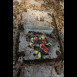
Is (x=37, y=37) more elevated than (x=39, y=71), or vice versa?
(x=37, y=37)

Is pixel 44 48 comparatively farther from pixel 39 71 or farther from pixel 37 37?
pixel 39 71

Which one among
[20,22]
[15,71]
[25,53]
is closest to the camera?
[15,71]

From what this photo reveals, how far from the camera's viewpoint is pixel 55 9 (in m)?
2.94

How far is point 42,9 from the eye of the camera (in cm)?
280

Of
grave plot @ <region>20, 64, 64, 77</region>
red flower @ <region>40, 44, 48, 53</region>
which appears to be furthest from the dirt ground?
red flower @ <region>40, 44, 48, 53</region>

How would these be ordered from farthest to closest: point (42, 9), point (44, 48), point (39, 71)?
1. point (42, 9)
2. point (44, 48)
3. point (39, 71)

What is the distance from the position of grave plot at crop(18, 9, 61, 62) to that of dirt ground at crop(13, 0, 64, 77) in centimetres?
10

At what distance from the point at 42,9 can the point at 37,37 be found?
3.20ft

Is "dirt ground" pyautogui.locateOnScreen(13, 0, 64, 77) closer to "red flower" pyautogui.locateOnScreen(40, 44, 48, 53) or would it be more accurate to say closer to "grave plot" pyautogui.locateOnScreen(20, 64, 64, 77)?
"grave plot" pyautogui.locateOnScreen(20, 64, 64, 77)

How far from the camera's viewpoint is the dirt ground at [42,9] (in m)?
1.90

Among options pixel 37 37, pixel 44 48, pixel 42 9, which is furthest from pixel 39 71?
pixel 42 9
